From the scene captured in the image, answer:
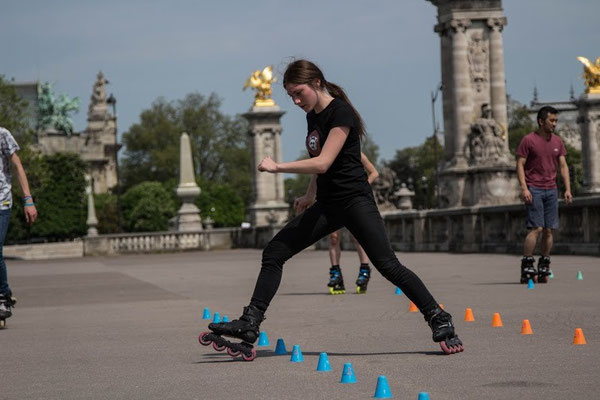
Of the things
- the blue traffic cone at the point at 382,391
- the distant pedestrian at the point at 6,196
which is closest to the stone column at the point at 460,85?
the distant pedestrian at the point at 6,196

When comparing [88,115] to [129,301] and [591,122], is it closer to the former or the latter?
[591,122]

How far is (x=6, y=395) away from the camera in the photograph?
22.0 feet

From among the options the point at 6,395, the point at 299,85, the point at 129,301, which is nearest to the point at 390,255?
the point at 299,85

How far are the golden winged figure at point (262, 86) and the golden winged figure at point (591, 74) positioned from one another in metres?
17.1

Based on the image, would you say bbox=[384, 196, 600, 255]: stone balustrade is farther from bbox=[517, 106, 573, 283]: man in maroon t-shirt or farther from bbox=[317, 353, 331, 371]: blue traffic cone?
bbox=[317, 353, 331, 371]: blue traffic cone

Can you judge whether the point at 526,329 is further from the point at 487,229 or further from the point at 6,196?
the point at 487,229

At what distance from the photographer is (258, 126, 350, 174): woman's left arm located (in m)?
7.43

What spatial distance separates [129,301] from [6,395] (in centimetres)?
832

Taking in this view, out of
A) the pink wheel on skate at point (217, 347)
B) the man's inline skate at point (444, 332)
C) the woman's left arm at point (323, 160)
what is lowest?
the pink wheel on skate at point (217, 347)

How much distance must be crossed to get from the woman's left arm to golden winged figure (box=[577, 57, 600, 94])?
1576 inches

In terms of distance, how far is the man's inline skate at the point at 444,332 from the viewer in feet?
24.8

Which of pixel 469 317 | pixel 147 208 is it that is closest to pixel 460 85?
pixel 469 317

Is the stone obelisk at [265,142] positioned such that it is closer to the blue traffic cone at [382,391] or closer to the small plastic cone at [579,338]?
the small plastic cone at [579,338]

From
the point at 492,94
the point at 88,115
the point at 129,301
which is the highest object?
the point at 88,115
